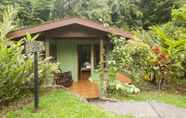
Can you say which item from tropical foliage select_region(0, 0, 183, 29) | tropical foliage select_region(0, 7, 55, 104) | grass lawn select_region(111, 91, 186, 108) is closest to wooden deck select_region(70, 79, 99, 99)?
grass lawn select_region(111, 91, 186, 108)

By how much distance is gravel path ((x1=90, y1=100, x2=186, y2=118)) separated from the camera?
905cm

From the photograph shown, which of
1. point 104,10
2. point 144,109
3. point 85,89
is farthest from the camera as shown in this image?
point 104,10

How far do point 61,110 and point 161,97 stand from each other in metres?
4.54

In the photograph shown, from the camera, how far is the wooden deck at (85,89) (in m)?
11.8

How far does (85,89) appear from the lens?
42.7ft

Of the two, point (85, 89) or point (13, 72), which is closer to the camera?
point (13, 72)

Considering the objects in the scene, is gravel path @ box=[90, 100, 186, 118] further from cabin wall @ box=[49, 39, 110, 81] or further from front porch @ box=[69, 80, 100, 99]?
cabin wall @ box=[49, 39, 110, 81]

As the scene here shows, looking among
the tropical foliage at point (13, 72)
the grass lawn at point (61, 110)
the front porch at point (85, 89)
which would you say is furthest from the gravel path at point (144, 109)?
the tropical foliage at point (13, 72)

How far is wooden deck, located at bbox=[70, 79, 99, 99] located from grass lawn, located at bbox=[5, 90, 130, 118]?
1.33m

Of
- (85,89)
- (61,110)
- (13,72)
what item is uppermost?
(13,72)

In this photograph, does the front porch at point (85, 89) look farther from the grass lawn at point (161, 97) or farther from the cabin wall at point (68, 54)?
the grass lawn at point (161, 97)

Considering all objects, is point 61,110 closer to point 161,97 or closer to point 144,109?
point 144,109

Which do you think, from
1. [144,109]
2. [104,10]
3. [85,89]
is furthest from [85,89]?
[104,10]

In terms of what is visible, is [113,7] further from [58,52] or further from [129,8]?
[58,52]
